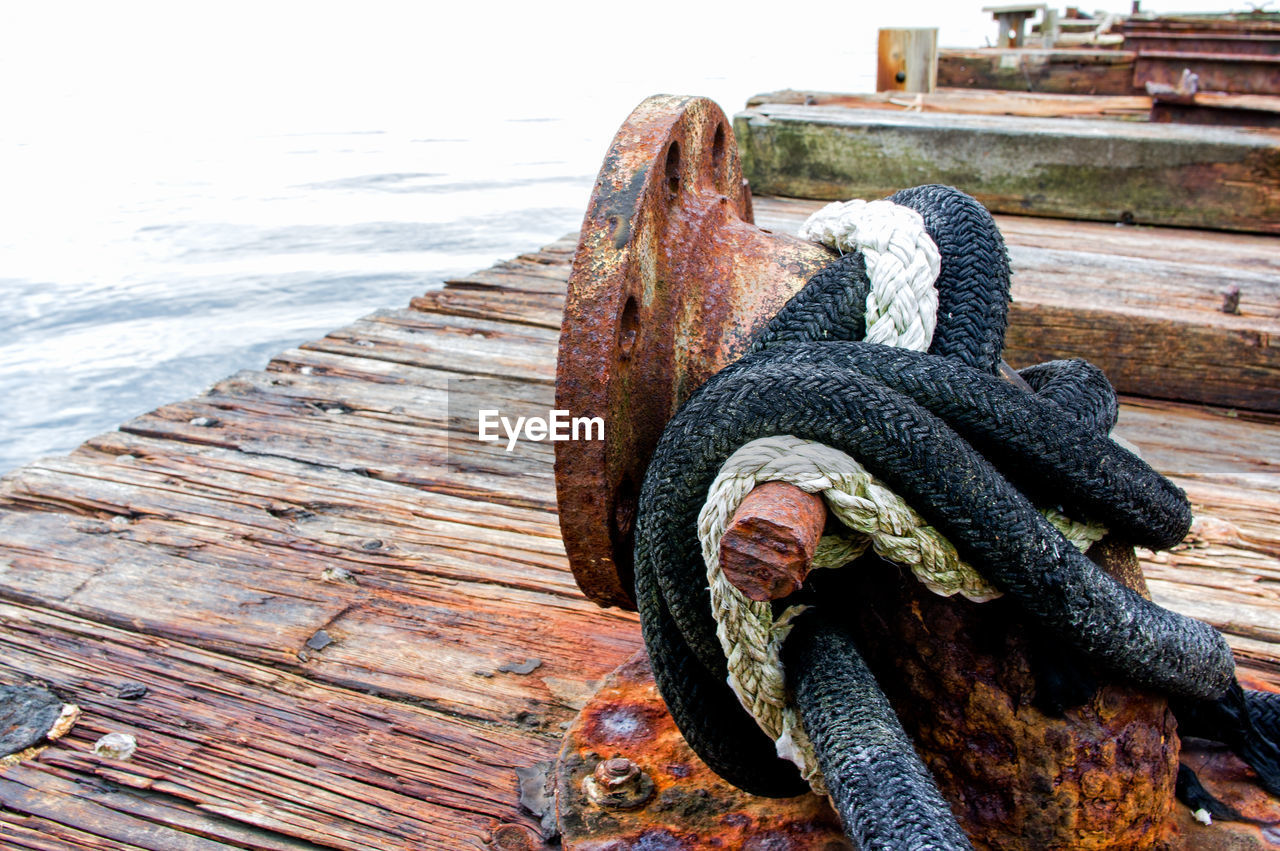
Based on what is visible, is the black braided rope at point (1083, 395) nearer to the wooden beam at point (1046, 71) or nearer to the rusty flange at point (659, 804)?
the rusty flange at point (659, 804)

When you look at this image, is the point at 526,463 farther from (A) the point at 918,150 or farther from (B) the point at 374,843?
(A) the point at 918,150

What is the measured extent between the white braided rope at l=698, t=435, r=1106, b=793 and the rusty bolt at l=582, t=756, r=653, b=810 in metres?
0.29

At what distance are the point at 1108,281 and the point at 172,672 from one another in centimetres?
265

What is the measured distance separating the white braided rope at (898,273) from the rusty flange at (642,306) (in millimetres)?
132

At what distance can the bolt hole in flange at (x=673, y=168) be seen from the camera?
1.53 metres

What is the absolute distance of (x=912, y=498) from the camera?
3.72 feet

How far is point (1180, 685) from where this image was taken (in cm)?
128

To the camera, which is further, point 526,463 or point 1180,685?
point 526,463

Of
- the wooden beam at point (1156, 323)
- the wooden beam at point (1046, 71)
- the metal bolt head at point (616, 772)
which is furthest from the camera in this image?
the wooden beam at point (1046, 71)

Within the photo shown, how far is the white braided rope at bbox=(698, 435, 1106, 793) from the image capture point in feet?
3.51

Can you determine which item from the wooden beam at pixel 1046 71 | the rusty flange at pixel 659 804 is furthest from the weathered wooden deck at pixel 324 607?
the wooden beam at pixel 1046 71

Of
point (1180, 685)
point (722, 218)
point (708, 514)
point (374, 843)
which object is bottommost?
point (374, 843)

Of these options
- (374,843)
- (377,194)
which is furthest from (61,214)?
(374,843)

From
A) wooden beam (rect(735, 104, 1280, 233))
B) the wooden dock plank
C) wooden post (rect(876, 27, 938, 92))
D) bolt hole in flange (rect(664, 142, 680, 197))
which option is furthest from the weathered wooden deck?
wooden post (rect(876, 27, 938, 92))
